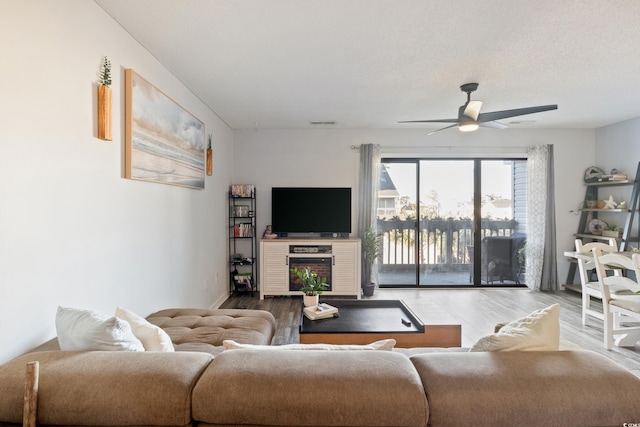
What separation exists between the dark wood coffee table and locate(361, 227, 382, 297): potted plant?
2090 mm

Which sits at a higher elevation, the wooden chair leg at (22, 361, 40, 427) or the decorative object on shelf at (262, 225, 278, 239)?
the decorative object on shelf at (262, 225, 278, 239)

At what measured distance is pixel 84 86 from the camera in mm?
1778

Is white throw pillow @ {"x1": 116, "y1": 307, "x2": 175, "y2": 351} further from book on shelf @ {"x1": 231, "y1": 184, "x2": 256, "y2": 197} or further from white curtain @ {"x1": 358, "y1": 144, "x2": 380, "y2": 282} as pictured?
white curtain @ {"x1": 358, "y1": 144, "x2": 380, "y2": 282}

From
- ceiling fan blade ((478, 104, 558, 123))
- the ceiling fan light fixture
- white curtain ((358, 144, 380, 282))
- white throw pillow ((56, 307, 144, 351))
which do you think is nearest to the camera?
white throw pillow ((56, 307, 144, 351))

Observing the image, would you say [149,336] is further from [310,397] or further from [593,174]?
[593,174]

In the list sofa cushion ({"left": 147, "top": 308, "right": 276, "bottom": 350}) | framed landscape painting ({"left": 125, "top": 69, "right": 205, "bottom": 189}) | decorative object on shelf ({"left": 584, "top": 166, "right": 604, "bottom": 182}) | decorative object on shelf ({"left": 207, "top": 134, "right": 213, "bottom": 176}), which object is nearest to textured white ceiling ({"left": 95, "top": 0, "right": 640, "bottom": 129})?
framed landscape painting ({"left": 125, "top": 69, "right": 205, "bottom": 189})

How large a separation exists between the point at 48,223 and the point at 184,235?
1611mm

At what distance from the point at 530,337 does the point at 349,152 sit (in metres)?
4.00

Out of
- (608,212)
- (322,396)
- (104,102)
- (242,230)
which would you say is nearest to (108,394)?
(322,396)

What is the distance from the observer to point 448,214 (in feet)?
16.9

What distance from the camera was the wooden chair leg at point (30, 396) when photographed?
0.92 m

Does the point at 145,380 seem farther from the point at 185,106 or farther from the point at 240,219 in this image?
the point at 240,219

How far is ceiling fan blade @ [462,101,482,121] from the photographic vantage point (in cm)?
306

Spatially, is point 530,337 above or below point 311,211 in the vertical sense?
below
